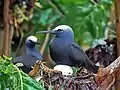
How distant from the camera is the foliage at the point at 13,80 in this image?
95 centimetres

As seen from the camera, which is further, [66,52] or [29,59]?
[29,59]

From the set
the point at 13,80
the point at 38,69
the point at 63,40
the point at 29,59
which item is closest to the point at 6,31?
the point at 29,59

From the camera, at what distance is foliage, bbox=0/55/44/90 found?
95 centimetres

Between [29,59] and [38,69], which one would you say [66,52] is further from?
[38,69]

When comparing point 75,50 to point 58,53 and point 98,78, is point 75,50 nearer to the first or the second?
point 58,53

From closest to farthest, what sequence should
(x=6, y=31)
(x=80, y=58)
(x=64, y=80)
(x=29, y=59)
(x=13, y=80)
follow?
(x=13, y=80)
(x=64, y=80)
(x=80, y=58)
(x=29, y=59)
(x=6, y=31)

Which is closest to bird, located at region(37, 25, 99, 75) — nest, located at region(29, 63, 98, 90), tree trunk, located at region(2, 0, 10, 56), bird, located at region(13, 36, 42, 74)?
bird, located at region(13, 36, 42, 74)

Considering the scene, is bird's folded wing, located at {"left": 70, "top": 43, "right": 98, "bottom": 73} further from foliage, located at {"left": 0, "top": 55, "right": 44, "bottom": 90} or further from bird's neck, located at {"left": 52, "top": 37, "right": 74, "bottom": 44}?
foliage, located at {"left": 0, "top": 55, "right": 44, "bottom": 90}

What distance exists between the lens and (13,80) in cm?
96

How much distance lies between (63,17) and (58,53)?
2.84 feet

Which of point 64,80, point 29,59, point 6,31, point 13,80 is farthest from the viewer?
point 6,31

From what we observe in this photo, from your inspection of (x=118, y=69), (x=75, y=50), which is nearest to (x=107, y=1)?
(x=75, y=50)

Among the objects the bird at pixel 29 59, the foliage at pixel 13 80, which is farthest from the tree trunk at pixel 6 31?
the foliage at pixel 13 80

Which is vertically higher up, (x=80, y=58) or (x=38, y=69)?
(x=38, y=69)
